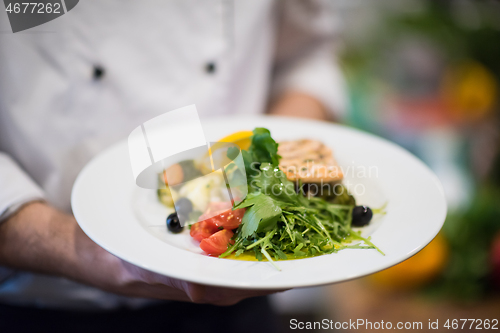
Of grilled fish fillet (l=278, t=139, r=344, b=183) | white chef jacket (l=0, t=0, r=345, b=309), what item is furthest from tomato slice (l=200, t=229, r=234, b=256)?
white chef jacket (l=0, t=0, r=345, b=309)

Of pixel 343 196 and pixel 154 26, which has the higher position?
pixel 154 26

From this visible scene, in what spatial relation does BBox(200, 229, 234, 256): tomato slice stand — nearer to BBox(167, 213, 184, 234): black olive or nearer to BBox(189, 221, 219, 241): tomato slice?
BBox(189, 221, 219, 241): tomato slice

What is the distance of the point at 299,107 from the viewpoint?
198 centimetres

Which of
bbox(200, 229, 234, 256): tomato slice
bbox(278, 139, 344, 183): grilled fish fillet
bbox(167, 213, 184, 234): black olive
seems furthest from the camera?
bbox(278, 139, 344, 183): grilled fish fillet

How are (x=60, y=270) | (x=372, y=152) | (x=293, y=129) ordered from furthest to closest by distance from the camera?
(x=293, y=129) → (x=372, y=152) → (x=60, y=270)

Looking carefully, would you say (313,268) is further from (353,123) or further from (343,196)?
(353,123)

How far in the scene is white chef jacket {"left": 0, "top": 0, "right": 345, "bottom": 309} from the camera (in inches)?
52.2

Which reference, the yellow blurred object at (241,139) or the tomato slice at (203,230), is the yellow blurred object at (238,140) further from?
the tomato slice at (203,230)

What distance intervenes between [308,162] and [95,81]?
972 mm

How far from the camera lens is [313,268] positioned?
82 cm

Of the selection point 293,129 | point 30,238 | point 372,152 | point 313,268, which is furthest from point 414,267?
point 30,238

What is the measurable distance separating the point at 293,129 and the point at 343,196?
1.65 ft

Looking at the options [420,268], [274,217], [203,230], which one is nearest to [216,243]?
[203,230]

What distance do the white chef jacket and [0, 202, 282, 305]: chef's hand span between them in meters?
0.08
